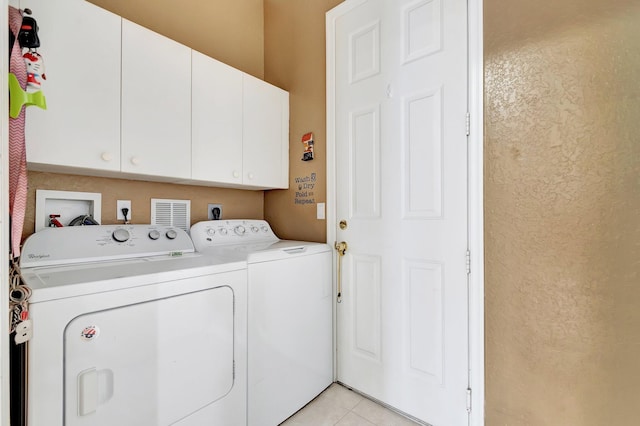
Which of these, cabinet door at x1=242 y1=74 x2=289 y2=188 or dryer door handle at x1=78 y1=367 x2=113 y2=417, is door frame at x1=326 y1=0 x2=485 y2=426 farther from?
dryer door handle at x1=78 y1=367 x2=113 y2=417

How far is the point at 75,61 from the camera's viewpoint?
4.13 ft

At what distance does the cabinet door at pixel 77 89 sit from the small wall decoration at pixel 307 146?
3.77ft

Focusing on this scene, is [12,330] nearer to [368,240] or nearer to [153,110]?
[153,110]

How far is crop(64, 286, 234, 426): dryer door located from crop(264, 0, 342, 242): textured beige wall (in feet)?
3.24

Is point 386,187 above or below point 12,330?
above

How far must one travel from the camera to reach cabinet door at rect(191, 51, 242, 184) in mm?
1696

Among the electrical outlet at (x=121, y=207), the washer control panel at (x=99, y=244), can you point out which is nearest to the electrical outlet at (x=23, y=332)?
the washer control panel at (x=99, y=244)

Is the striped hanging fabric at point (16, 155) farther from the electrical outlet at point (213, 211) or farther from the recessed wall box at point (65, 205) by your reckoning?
the electrical outlet at point (213, 211)

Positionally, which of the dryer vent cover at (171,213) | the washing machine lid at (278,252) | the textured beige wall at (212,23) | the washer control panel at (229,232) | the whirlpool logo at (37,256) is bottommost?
the washing machine lid at (278,252)

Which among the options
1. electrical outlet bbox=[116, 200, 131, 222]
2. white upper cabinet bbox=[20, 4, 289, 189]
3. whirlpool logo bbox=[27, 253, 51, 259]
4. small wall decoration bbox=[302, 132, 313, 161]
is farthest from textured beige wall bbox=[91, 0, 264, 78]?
whirlpool logo bbox=[27, 253, 51, 259]

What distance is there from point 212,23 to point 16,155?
5.76 ft

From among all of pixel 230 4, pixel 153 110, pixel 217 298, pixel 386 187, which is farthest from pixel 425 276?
pixel 230 4

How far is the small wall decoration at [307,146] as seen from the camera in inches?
82.6

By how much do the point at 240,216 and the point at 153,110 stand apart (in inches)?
40.0
